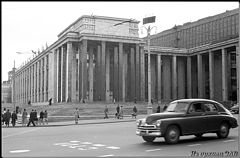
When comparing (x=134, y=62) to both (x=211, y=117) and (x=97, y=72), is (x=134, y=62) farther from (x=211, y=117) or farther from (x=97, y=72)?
(x=211, y=117)

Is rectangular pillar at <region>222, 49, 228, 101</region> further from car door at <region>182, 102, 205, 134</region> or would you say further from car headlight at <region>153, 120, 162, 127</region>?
car headlight at <region>153, 120, 162, 127</region>

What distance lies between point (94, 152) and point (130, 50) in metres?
72.1

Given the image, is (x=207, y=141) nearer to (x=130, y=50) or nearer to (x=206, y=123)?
(x=206, y=123)

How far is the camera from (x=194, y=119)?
15.5 meters

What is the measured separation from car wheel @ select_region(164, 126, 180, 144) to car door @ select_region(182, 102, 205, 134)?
35cm

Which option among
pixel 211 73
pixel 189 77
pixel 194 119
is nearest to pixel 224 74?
pixel 211 73

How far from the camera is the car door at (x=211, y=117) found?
15969 millimetres

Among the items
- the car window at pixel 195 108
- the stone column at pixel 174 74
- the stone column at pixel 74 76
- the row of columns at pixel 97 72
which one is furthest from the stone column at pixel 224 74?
the car window at pixel 195 108

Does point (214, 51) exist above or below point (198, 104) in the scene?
above

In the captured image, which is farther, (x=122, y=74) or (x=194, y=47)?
(x=194, y=47)

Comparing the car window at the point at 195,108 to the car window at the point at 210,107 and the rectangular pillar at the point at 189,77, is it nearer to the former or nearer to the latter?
the car window at the point at 210,107

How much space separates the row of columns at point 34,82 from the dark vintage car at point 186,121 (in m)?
86.1

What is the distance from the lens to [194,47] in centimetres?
9681

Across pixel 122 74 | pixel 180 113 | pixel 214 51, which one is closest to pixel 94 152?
pixel 180 113
